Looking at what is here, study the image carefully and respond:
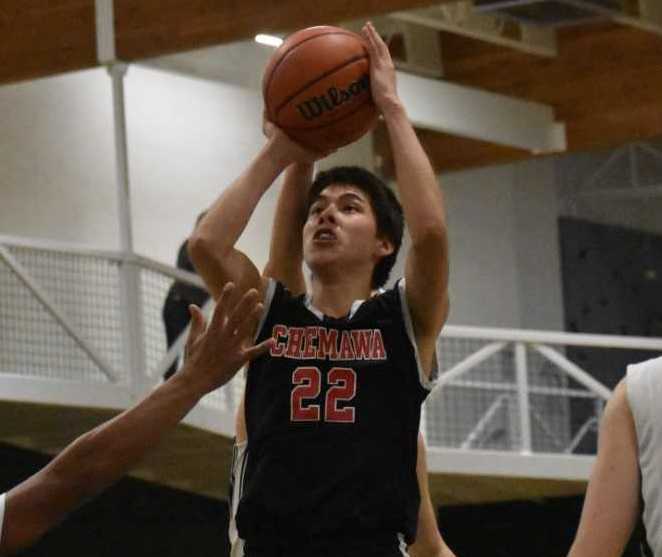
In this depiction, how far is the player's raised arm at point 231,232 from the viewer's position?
5.32m

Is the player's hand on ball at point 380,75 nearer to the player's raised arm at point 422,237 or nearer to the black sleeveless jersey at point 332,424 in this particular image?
the player's raised arm at point 422,237

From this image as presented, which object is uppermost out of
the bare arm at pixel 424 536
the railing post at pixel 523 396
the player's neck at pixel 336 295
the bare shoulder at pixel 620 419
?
the railing post at pixel 523 396

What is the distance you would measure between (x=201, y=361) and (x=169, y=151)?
12486 millimetres

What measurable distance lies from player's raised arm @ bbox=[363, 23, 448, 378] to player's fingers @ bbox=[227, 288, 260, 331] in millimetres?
1855

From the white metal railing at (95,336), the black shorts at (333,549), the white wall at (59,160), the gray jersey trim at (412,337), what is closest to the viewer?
the black shorts at (333,549)

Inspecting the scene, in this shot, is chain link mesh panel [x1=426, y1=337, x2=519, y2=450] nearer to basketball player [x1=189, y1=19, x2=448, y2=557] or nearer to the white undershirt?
basketball player [x1=189, y1=19, x2=448, y2=557]

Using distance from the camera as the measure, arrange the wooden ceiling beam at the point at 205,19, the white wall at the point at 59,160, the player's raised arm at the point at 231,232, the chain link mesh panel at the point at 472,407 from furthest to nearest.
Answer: the chain link mesh panel at the point at 472,407 → the white wall at the point at 59,160 → the wooden ceiling beam at the point at 205,19 → the player's raised arm at the point at 231,232

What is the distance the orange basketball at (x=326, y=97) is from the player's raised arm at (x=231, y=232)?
0.15 meters

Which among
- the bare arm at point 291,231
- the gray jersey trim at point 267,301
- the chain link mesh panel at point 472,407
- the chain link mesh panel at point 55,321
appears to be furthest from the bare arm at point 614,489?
the chain link mesh panel at point 472,407

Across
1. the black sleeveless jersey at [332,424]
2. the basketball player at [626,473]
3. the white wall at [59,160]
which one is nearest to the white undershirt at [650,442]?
the basketball player at [626,473]

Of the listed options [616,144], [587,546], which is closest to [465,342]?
[616,144]

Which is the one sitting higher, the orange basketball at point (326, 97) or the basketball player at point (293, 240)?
the orange basketball at point (326, 97)

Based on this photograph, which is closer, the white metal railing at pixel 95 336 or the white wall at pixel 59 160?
the white metal railing at pixel 95 336

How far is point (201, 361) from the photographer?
132 inches
